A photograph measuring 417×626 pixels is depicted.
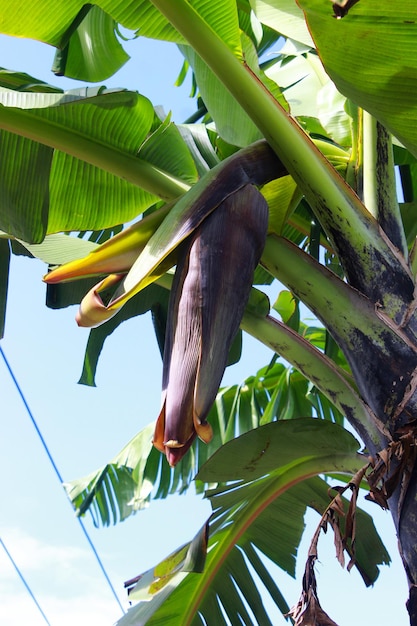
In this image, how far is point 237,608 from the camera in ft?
5.12

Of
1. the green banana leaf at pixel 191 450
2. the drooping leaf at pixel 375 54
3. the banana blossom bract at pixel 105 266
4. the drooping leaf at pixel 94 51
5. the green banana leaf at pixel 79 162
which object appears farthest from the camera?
the green banana leaf at pixel 191 450

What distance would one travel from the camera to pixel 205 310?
0.86 m

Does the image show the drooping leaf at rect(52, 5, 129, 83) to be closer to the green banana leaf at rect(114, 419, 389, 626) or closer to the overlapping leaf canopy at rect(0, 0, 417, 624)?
the overlapping leaf canopy at rect(0, 0, 417, 624)

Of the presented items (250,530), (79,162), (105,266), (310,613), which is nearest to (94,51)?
(79,162)

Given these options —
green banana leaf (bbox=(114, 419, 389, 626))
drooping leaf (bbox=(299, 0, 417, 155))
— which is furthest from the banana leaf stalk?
green banana leaf (bbox=(114, 419, 389, 626))

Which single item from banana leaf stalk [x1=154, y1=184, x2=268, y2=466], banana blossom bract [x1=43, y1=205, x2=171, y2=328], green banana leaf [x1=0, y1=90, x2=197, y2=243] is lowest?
banana leaf stalk [x1=154, y1=184, x2=268, y2=466]

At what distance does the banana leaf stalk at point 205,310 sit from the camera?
78 centimetres

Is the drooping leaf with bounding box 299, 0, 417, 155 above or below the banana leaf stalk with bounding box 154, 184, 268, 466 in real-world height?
above

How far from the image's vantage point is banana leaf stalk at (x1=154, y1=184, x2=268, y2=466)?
780 mm

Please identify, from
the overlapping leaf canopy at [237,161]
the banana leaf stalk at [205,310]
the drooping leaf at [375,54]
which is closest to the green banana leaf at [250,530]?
the overlapping leaf canopy at [237,161]

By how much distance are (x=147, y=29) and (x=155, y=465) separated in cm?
159

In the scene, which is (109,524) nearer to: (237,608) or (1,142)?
(237,608)

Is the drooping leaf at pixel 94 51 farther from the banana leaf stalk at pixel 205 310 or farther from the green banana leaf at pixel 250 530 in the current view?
the green banana leaf at pixel 250 530

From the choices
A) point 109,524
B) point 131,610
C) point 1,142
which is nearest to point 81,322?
point 1,142
